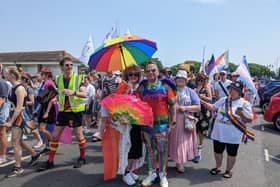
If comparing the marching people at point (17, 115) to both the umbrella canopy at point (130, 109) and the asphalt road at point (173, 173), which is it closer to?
the asphalt road at point (173, 173)

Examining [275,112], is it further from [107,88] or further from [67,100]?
[67,100]

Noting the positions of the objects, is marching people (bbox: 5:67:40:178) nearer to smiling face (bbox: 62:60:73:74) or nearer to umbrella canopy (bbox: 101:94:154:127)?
smiling face (bbox: 62:60:73:74)

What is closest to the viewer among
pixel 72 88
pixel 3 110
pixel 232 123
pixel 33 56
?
pixel 232 123

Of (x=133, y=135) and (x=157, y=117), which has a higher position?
(x=157, y=117)

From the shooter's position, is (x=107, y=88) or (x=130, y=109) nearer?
(x=130, y=109)

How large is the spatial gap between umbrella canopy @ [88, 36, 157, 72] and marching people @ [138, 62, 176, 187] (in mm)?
646

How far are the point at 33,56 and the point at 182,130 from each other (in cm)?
3477

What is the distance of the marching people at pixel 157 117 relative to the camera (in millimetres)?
3574

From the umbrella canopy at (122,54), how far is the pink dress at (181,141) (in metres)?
1.07

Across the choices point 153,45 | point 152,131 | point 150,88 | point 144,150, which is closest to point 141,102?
point 150,88

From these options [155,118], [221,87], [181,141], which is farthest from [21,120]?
[221,87]

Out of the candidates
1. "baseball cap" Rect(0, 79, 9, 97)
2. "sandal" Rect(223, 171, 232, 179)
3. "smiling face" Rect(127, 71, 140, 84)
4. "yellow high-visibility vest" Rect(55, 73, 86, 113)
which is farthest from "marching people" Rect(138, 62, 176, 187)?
"baseball cap" Rect(0, 79, 9, 97)

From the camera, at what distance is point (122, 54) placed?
4207mm

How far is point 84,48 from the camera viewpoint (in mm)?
10086
